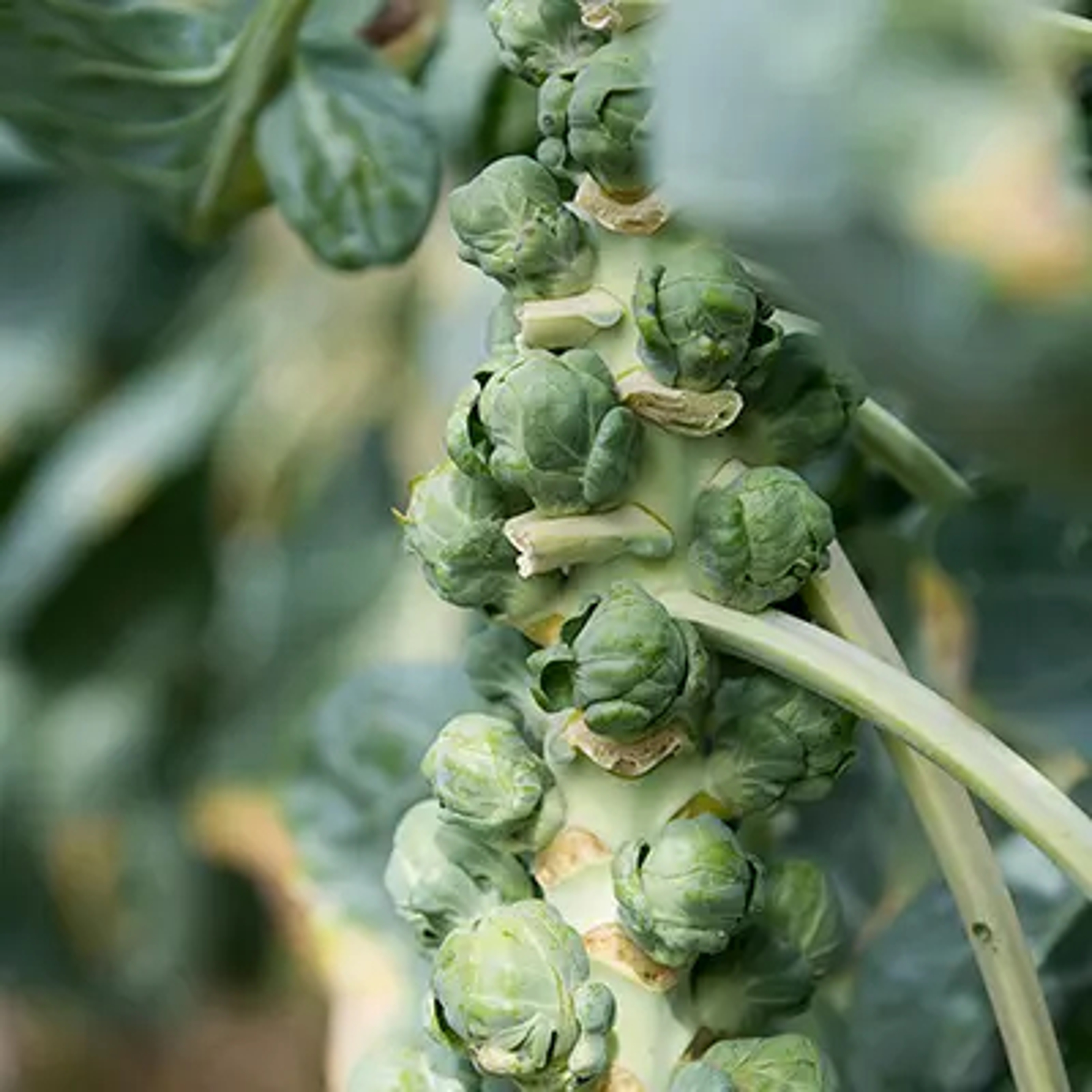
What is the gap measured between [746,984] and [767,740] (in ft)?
0.23

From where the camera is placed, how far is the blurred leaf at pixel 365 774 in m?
0.98

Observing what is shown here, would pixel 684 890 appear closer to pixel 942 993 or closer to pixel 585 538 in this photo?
pixel 585 538

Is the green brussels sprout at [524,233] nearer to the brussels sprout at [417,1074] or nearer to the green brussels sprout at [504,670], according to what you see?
the green brussels sprout at [504,670]

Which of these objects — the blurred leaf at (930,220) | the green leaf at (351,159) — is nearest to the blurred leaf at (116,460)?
the green leaf at (351,159)

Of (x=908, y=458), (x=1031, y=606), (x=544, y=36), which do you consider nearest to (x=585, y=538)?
(x=544, y=36)

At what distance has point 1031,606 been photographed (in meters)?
0.85

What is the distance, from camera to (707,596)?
0.56m

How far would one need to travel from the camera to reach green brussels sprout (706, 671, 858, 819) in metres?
0.57

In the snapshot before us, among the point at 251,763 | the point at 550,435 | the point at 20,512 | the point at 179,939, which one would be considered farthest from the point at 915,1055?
the point at 179,939

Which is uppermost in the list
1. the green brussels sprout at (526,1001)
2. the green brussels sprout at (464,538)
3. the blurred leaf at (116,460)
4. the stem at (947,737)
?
the green brussels sprout at (464,538)

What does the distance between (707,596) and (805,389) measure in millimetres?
58

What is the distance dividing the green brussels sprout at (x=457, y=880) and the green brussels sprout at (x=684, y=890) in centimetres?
4

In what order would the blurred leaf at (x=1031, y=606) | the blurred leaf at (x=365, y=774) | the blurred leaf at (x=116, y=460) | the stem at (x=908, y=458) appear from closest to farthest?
Answer: the stem at (x=908, y=458), the blurred leaf at (x=1031, y=606), the blurred leaf at (x=365, y=774), the blurred leaf at (x=116, y=460)

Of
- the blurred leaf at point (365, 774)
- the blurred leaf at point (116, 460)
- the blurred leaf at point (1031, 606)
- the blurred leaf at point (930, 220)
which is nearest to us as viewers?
the blurred leaf at point (930, 220)
